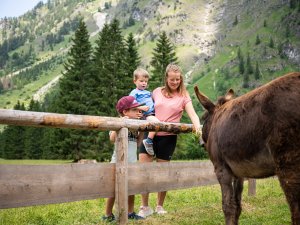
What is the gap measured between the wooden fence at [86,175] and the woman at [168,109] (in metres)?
0.28

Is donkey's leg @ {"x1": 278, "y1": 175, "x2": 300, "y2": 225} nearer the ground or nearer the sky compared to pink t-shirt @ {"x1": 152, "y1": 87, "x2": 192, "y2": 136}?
nearer the ground

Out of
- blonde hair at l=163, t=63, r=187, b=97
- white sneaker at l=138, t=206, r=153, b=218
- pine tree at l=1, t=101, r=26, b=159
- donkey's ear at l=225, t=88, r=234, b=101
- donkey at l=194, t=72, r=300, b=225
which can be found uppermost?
blonde hair at l=163, t=63, r=187, b=97

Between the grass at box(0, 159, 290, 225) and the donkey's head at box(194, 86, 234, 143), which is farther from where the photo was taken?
the grass at box(0, 159, 290, 225)

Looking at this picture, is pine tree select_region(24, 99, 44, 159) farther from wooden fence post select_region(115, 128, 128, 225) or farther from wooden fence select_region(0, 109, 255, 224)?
wooden fence post select_region(115, 128, 128, 225)

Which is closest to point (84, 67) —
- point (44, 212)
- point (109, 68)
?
point (109, 68)

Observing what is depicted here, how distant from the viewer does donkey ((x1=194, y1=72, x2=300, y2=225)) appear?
358 cm

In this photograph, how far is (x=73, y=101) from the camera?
4678 centimetres

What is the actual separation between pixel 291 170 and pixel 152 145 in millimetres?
3431

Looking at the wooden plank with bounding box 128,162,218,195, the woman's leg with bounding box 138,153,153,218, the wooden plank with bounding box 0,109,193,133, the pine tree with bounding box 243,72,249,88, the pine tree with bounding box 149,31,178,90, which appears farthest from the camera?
the pine tree with bounding box 243,72,249,88

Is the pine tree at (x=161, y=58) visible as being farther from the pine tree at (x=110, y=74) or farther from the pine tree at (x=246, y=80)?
the pine tree at (x=246, y=80)

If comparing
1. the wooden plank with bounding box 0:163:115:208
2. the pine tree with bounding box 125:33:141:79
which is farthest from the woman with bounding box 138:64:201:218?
the pine tree with bounding box 125:33:141:79

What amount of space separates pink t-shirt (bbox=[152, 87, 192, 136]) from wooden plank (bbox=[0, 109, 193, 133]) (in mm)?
334

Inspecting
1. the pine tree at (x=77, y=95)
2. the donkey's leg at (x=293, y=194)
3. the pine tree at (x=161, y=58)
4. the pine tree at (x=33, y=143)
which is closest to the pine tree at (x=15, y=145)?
the pine tree at (x=33, y=143)

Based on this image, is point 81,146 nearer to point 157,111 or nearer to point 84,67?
point 84,67
